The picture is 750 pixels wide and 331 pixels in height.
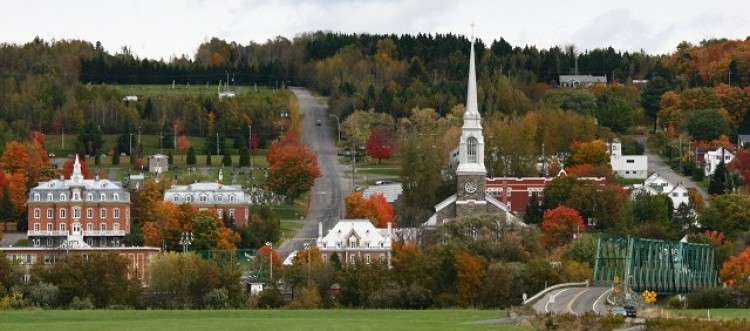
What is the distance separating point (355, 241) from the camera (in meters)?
153

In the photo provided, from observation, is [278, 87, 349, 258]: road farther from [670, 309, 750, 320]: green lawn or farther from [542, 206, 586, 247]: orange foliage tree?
[670, 309, 750, 320]: green lawn

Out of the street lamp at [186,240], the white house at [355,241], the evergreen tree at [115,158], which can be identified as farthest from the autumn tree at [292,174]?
the street lamp at [186,240]

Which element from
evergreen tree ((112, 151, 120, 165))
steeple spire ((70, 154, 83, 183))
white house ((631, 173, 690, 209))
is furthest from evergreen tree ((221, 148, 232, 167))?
white house ((631, 173, 690, 209))

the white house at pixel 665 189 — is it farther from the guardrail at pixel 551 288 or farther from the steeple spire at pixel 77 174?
the guardrail at pixel 551 288

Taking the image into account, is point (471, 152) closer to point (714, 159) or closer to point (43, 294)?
point (714, 159)

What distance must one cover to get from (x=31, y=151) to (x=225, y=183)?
13.7 m

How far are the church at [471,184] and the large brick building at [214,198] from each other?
1251cm

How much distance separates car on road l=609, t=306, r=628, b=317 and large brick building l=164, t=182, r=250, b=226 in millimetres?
76915

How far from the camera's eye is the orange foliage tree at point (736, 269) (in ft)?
419

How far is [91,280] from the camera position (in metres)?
121

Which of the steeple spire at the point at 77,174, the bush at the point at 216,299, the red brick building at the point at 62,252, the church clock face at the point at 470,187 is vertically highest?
the steeple spire at the point at 77,174

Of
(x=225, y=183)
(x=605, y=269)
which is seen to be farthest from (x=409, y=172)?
→ (x=605, y=269)

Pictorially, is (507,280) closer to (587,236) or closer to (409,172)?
(587,236)

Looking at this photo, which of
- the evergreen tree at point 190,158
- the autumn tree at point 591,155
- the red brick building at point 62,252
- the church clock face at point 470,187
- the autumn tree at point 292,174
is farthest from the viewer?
the evergreen tree at point 190,158
